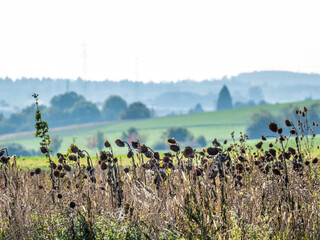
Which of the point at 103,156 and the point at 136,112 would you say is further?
the point at 136,112

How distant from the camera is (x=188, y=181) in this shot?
19.5ft

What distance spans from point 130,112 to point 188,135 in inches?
1732

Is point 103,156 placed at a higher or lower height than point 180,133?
higher

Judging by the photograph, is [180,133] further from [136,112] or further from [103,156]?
[103,156]

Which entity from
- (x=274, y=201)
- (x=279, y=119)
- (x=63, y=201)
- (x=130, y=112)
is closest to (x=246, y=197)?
(x=274, y=201)

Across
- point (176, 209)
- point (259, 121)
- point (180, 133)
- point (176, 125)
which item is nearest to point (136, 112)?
point (176, 125)

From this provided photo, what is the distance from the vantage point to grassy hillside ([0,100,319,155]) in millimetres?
134375

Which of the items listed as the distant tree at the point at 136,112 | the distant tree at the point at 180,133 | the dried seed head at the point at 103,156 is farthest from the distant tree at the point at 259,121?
the dried seed head at the point at 103,156

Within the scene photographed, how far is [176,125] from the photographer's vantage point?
14388 cm

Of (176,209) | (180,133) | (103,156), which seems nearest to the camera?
(176,209)

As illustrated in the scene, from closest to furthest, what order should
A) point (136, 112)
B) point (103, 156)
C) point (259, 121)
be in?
point (103, 156) < point (259, 121) < point (136, 112)

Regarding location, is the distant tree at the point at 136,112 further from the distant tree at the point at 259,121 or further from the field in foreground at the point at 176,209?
the field in foreground at the point at 176,209

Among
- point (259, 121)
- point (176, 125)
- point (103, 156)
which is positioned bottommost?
point (176, 125)

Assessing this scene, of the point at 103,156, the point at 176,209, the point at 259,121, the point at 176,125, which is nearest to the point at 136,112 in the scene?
the point at 176,125
